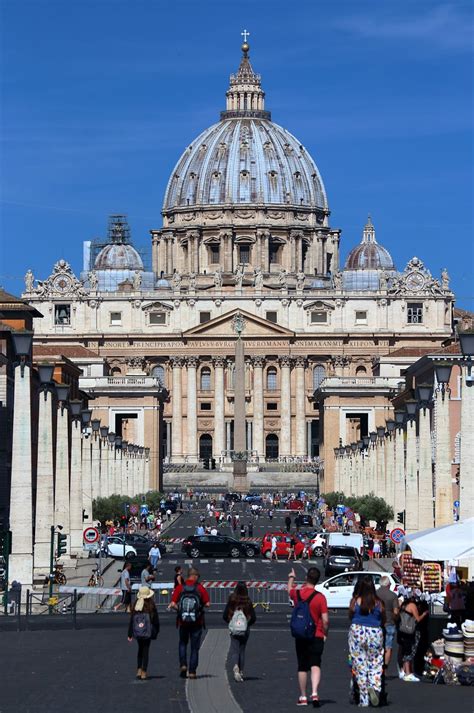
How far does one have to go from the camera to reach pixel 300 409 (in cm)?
18862

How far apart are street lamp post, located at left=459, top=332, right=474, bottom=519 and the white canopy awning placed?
8.80 meters

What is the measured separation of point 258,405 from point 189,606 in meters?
162

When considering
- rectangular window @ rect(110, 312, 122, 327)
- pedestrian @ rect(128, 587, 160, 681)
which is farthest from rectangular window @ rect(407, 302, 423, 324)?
pedestrian @ rect(128, 587, 160, 681)

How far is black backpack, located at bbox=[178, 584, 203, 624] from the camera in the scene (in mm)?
26406

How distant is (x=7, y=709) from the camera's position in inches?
909

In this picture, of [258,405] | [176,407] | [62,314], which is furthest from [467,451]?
[62,314]

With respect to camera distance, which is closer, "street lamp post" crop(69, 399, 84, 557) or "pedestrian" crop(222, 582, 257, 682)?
"pedestrian" crop(222, 582, 257, 682)

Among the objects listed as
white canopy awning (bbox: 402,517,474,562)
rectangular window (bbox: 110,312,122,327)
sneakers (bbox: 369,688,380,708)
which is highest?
rectangular window (bbox: 110,312,122,327)

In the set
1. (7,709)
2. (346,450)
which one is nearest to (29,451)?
(7,709)

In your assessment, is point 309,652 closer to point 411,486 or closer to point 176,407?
point 411,486

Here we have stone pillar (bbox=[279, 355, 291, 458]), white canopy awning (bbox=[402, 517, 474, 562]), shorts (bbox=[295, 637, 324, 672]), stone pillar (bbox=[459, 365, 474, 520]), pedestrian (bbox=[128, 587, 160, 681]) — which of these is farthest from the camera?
stone pillar (bbox=[279, 355, 291, 458])

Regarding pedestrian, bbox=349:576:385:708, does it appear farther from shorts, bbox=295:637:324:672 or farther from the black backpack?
the black backpack

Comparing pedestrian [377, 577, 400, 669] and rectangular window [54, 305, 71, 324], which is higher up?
rectangular window [54, 305, 71, 324]

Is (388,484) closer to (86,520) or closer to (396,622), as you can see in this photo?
(86,520)
